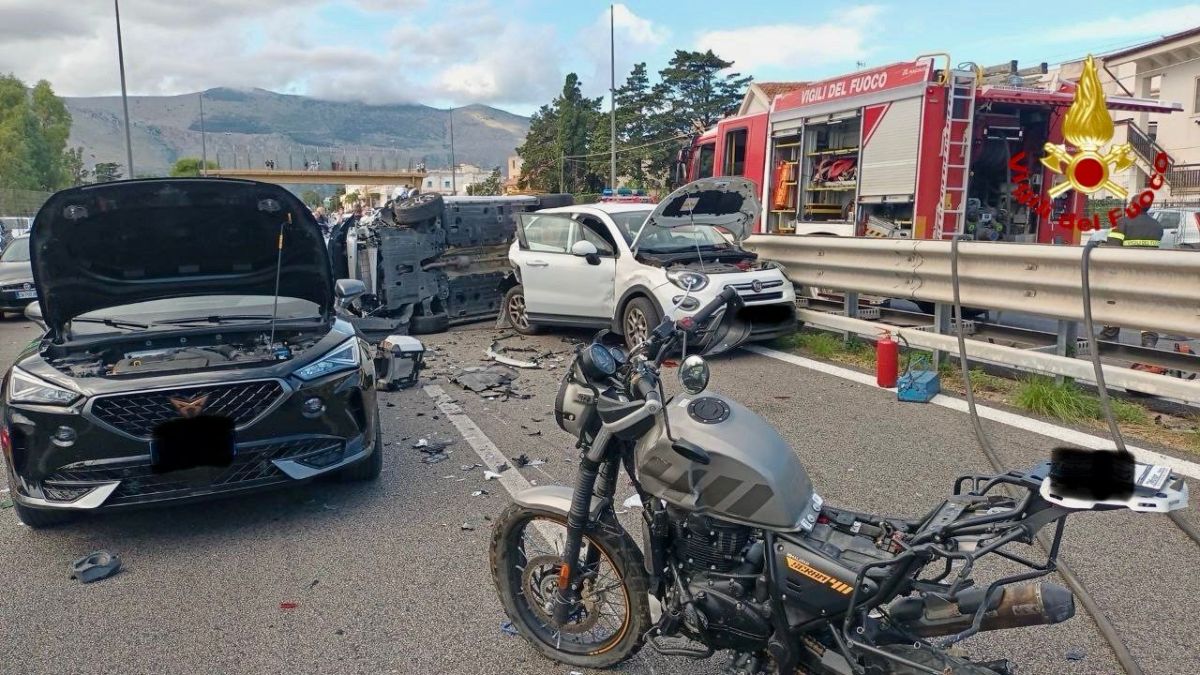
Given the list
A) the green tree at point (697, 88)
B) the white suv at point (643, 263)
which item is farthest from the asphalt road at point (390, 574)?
the green tree at point (697, 88)

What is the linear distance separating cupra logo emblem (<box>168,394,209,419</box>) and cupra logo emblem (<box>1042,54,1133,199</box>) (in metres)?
9.34

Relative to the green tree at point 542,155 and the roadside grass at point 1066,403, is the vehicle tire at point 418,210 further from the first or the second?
the green tree at point 542,155

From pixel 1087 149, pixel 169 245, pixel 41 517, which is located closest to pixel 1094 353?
pixel 169 245

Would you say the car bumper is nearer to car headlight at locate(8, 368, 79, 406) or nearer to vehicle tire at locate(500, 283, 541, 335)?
car headlight at locate(8, 368, 79, 406)

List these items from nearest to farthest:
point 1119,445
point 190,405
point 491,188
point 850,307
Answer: point 190,405 < point 1119,445 < point 850,307 < point 491,188

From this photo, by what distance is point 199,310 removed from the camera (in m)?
5.35

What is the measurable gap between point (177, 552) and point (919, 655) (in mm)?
3648

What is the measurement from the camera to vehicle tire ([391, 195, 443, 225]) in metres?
11.1

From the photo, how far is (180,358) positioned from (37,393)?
68 cm

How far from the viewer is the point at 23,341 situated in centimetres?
1153

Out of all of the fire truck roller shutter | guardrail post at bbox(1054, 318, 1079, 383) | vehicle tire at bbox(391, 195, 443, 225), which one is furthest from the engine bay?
the fire truck roller shutter

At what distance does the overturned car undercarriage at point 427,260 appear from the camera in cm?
1099

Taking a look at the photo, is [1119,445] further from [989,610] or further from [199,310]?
[199,310]

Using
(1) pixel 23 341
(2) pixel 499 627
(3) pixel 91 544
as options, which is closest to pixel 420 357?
(3) pixel 91 544
